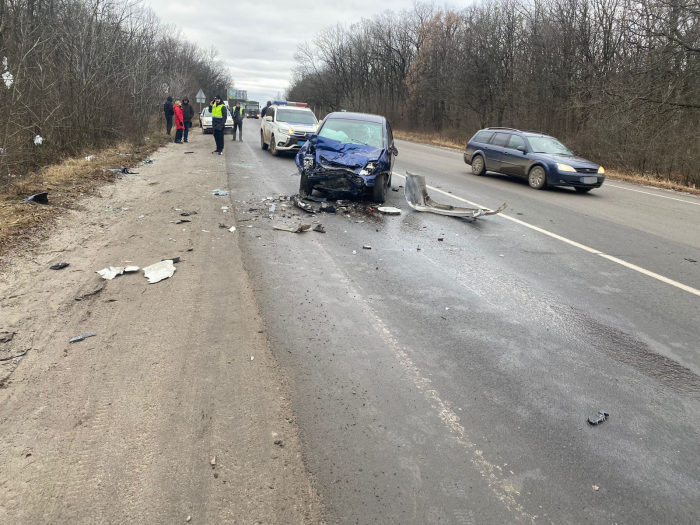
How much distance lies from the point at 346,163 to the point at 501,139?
7.84 m

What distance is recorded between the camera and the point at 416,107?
54594 mm

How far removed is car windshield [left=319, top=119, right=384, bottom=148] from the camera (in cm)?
1080

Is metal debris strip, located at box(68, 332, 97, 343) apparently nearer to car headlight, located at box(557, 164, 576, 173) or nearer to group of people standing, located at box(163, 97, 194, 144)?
car headlight, located at box(557, 164, 576, 173)

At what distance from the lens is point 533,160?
1391cm

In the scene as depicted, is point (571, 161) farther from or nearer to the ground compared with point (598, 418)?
farther from the ground

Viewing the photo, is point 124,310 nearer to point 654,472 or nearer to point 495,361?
point 495,361

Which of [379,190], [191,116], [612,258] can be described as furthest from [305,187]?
[191,116]

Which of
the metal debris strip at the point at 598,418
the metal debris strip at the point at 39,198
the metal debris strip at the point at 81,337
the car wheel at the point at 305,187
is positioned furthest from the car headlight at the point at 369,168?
the metal debris strip at the point at 598,418

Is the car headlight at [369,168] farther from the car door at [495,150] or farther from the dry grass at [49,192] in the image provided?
the car door at [495,150]

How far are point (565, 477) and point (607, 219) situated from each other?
862cm

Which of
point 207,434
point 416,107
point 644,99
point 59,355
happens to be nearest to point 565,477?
point 207,434

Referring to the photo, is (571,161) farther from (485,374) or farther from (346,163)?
(485,374)

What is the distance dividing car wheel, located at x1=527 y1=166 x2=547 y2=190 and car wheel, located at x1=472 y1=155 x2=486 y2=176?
221 centimetres

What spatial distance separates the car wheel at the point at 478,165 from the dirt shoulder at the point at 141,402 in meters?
12.4
